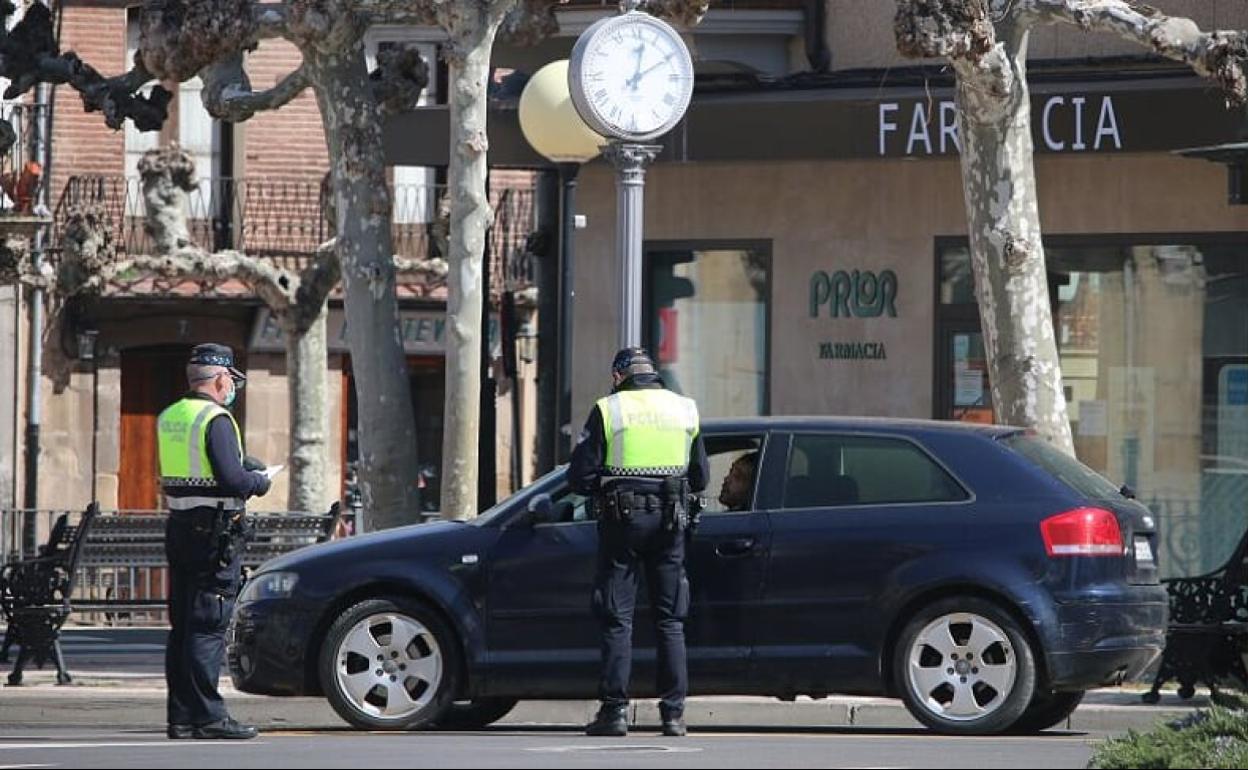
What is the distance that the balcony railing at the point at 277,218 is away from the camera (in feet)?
114

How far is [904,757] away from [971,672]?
181cm

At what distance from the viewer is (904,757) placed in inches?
417

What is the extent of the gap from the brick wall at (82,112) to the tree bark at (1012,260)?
20605 mm

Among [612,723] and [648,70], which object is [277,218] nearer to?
[648,70]

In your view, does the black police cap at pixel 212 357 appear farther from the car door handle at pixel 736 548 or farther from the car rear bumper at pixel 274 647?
the car door handle at pixel 736 548

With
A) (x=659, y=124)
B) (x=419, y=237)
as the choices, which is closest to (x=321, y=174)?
(x=419, y=237)

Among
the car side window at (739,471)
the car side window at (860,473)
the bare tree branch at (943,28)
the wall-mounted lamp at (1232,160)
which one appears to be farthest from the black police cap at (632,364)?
the wall-mounted lamp at (1232,160)

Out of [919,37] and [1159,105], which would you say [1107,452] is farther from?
[919,37]

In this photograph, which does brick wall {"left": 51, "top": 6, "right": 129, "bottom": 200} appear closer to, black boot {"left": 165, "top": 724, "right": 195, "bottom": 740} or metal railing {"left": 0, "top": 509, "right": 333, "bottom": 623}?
metal railing {"left": 0, "top": 509, "right": 333, "bottom": 623}

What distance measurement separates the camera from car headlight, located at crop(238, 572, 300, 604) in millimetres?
13000

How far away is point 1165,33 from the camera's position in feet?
50.3

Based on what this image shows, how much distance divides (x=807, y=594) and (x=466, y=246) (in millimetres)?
4767

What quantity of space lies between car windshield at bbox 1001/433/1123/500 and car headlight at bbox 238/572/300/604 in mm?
3199

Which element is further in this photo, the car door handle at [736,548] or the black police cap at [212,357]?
the car door handle at [736,548]
